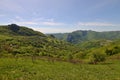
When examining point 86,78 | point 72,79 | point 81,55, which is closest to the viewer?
point 72,79

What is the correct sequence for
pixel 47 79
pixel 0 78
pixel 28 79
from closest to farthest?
pixel 0 78
pixel 28 79
pixel 47 79

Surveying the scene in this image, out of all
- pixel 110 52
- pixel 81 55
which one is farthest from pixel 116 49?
pixel 81 55

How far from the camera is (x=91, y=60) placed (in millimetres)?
85812

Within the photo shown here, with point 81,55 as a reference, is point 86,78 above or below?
above

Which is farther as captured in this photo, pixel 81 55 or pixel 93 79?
pixel 81 55

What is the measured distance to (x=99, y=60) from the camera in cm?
8656

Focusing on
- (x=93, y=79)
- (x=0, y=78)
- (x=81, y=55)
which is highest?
(x=0, y=78)

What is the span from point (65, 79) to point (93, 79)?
602 centimetres

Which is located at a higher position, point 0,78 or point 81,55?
point 0,78

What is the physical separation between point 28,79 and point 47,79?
3.42m

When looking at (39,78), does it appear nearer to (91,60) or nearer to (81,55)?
(91,60)

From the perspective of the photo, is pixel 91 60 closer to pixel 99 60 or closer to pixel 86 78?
pixel 99 60

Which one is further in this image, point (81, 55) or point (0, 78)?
point (81, 55)

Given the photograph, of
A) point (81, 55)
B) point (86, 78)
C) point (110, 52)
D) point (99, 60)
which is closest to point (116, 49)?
point (110, 52)
